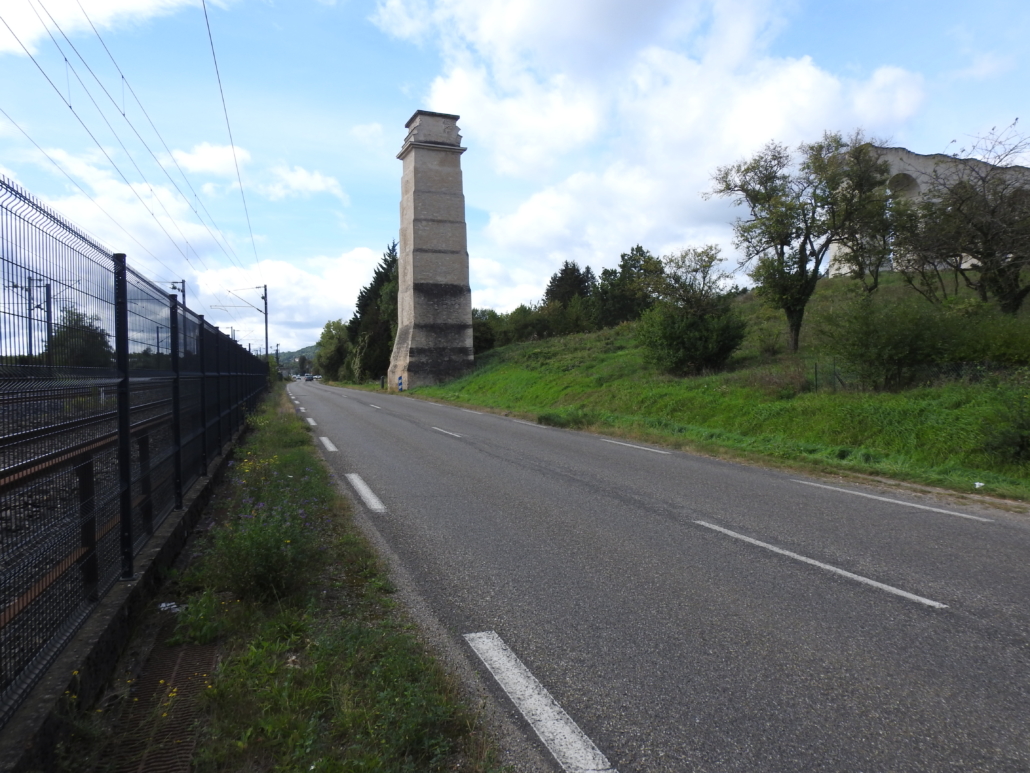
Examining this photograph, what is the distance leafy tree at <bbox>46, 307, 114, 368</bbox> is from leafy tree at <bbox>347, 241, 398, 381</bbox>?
5761 cm

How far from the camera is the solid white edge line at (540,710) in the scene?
2955mm

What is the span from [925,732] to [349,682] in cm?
274

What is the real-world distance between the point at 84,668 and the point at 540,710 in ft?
7.26

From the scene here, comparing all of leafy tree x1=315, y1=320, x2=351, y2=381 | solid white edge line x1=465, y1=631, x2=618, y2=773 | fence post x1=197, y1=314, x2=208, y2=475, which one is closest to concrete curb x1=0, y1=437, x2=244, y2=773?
solid white edge line x1=465, y1=631, x2=618, y2=773

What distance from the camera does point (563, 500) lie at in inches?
338

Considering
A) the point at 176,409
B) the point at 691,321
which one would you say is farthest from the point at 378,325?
the point at 176,409

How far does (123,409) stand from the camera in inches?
177

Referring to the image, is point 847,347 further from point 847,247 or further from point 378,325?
point 378,325

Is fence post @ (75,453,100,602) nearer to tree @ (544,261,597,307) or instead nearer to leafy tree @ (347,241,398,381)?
leafy tree @ (347,241,398,381)

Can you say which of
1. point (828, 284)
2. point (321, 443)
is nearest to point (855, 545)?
point (321, 443)

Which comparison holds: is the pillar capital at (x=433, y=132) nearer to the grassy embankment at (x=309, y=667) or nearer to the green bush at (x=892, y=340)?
the green bush at (x=892, y=340)

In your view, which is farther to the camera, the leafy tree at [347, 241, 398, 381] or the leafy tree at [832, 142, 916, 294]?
the leafy tree at [347, 241, 398, 381]

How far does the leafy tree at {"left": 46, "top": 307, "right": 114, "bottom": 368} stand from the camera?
11.5ft

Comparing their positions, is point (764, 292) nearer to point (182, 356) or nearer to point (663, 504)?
point (663, 504)
